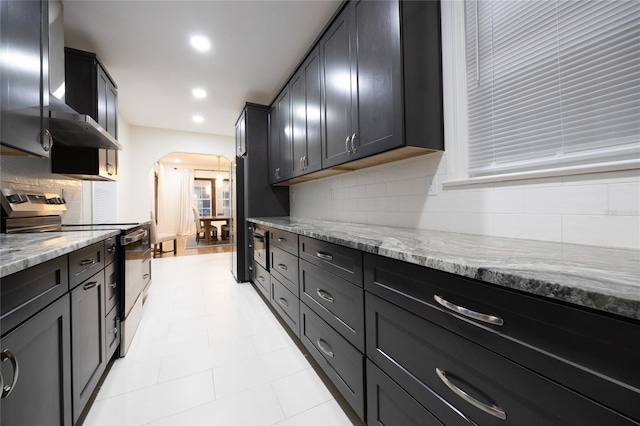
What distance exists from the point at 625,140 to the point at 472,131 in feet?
1.87

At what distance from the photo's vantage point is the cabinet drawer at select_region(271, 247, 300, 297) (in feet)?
6.11

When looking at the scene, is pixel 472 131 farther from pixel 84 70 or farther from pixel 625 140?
pixel 84 70

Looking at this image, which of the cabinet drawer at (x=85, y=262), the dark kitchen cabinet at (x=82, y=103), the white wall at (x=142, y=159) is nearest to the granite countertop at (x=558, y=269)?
the cabinet drawer at (x=85, y=262)

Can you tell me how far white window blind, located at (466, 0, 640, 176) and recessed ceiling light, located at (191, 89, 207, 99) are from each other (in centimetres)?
318

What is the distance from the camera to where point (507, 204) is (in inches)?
45.5

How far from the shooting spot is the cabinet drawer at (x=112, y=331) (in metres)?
1.54

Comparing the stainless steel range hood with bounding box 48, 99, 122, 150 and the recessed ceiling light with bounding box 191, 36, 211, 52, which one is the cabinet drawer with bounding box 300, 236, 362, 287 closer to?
the stainless steel range hood with bounding box 48, 99, 122, 150

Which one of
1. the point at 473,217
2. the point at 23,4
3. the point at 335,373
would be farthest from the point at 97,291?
the point at 473,217

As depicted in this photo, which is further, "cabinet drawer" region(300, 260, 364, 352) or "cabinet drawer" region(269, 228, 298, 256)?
"cabinet drawer" region(269, 228, 298, 256)

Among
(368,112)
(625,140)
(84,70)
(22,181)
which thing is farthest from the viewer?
(84,70)

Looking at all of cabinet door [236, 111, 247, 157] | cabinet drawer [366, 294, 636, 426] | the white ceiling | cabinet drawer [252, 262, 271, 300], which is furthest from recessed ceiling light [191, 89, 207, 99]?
cabinet drawer [366, 294, 636, 426]

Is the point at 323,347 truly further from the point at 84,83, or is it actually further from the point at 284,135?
the point at 84,83

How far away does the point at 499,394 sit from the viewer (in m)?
0.59

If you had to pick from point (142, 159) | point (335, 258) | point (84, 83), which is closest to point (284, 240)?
point (335, 258)
